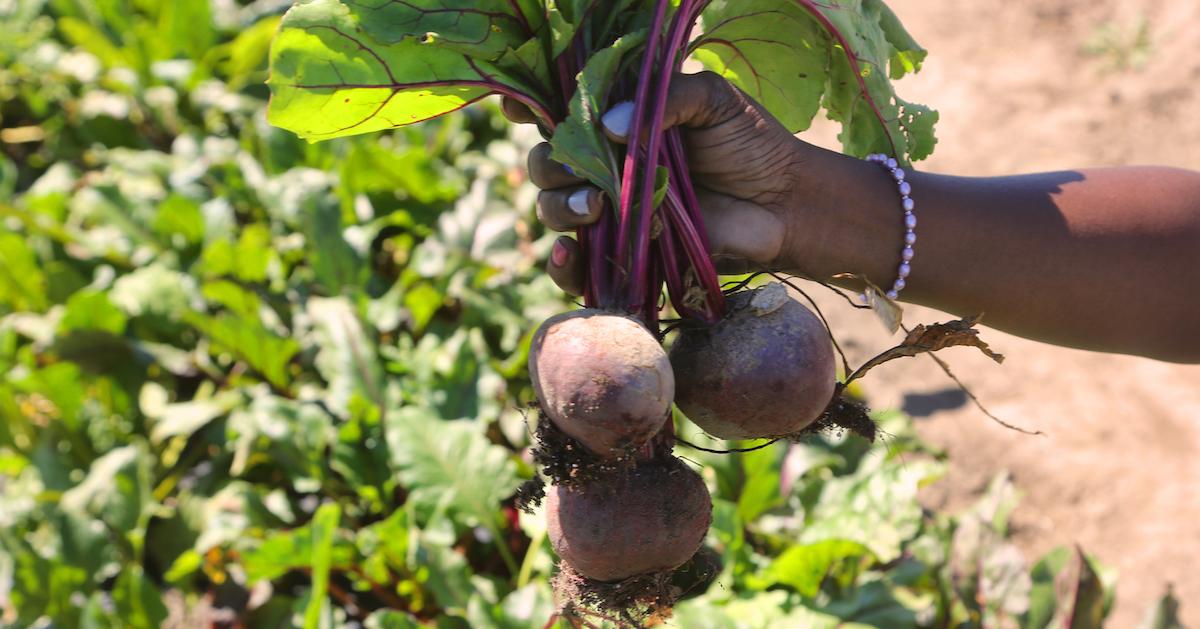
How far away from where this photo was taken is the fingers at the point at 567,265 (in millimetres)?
1668

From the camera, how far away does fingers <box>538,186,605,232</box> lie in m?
1.60

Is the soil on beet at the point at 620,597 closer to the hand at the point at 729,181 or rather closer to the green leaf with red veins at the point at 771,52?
the hand at the point at 729,181

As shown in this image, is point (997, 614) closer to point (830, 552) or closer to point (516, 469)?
point (830, 552)

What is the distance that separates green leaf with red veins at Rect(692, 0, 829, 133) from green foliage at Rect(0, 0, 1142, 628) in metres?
0.58

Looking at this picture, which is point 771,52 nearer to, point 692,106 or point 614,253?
point 692,106

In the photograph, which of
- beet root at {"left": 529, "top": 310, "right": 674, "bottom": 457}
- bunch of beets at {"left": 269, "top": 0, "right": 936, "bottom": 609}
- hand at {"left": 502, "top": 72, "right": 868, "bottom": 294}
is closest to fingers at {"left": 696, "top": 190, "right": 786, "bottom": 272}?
hand at {"left": 502, "top": 72, "right": 868, "bottom": 294}

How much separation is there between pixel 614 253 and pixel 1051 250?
944 millimetres

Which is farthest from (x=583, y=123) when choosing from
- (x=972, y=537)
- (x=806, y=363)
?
(x=972, y=537)

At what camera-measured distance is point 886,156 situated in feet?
6.24

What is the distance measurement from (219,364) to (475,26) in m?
2.53

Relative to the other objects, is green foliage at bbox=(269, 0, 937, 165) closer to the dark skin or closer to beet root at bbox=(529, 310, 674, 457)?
the dark skin

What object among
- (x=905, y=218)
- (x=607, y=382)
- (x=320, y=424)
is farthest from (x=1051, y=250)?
(x=320, y=424)

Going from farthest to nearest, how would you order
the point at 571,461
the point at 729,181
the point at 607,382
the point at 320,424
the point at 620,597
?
the point at 320,424
the point at 729,181
the point at 620,597
the point at 571,461
the point at 607,382

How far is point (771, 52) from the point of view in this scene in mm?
1878
